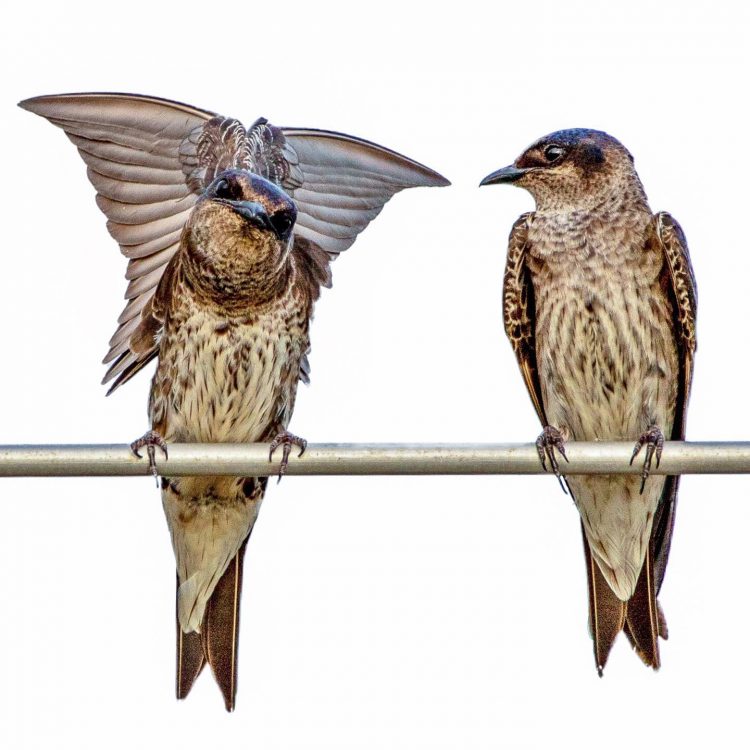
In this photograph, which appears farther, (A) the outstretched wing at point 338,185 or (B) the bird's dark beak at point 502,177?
(A) the outstretched wing at point 338,185

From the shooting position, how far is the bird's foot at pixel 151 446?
18.1 ft

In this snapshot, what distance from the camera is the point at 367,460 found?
542 centimetres

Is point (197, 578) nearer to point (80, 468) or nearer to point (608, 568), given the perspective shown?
point (608, 568)

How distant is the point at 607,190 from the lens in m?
7.96

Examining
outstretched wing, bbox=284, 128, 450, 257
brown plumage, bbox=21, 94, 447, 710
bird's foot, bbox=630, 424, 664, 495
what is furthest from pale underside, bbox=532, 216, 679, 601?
outstretched wing, bbox=284, 128, 450, 257

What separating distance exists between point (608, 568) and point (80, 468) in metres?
3.06

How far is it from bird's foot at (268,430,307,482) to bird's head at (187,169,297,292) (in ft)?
2.70

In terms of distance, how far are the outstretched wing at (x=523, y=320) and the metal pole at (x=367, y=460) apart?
211cm

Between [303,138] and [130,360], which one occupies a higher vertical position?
[303,138]

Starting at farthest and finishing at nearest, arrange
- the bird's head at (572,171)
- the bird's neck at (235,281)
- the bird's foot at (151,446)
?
the bird's head at (572,171), the bird's neck at (235,281), the bird's foot at (151,446)

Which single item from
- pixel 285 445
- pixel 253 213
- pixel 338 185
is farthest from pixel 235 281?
pixel 338 185

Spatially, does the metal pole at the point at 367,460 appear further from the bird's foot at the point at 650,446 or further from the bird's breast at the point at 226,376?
the bird's breast at the point at 226,376

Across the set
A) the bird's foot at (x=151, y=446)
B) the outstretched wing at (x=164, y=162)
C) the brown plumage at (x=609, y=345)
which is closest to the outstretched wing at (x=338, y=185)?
the outstretched wing at (x=164, y=162)

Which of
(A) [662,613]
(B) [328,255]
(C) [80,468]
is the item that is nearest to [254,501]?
(B) [328,255]
